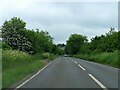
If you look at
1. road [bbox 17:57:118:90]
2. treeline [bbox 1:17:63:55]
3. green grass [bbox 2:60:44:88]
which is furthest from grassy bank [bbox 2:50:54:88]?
treeline [bbox 1:17:63:55]

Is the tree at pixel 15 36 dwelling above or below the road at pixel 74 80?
above

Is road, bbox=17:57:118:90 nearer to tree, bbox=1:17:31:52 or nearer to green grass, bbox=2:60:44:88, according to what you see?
green grass, bbox=2:60:44:88

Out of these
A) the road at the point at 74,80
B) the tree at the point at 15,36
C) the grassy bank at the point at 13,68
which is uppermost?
the tree at the point at 15,36

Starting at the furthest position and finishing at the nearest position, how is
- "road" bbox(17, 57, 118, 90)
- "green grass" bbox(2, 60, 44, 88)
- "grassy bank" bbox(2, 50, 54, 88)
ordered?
1. "grassy bank" bbox(2, 50, 54, 88)
2. "green grass" bbox(2, 60, 44, 88)
3. "road" bbox(17, 57, 118, 90)

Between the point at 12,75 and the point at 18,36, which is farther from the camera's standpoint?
the point at 18,36

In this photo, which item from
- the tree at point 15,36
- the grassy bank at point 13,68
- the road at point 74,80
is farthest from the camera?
the tree at point 15,36

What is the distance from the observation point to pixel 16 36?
7181 cm

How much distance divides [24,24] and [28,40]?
4468mm

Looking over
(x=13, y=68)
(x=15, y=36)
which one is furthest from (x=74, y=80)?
(x=15, y=36)

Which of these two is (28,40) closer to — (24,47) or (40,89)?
(24,47)

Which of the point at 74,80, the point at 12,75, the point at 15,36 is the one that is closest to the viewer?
the point at 74,80

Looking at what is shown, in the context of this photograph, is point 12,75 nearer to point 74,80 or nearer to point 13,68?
point 74,80

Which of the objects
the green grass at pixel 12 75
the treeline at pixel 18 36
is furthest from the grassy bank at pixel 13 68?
the treeline at pixel 18 36

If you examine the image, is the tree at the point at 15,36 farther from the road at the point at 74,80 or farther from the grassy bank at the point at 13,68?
the road at the point at 74,80
